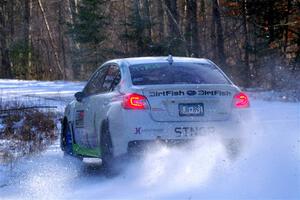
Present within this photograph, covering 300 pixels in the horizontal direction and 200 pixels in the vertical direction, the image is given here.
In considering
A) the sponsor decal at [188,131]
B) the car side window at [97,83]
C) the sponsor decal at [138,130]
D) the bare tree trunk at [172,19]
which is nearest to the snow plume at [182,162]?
the sponsor decal at [188,131]

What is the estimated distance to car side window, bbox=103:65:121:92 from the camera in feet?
29.6

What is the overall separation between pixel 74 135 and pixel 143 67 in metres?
2.19

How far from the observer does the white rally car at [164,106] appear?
26.5 feet

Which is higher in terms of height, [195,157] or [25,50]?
[195,157]

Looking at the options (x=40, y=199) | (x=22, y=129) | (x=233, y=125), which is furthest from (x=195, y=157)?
(x=22, y=129)

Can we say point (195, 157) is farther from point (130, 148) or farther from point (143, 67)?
point (143, 67)

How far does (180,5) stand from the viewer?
50.8m

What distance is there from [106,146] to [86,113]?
4.50ft

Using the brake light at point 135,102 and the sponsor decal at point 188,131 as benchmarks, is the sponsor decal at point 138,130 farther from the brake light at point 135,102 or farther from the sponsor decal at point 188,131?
the sponsor decal at point 188,131

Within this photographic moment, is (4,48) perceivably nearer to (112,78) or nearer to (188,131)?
(112,78)

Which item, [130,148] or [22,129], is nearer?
[130,148]

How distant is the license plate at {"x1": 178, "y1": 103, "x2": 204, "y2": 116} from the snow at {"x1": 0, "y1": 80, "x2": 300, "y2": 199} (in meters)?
0.34

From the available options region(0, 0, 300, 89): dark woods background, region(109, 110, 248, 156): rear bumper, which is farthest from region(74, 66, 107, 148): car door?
region(0, 0, 300, 89): dark woods background

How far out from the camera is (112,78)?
932 centimetres
